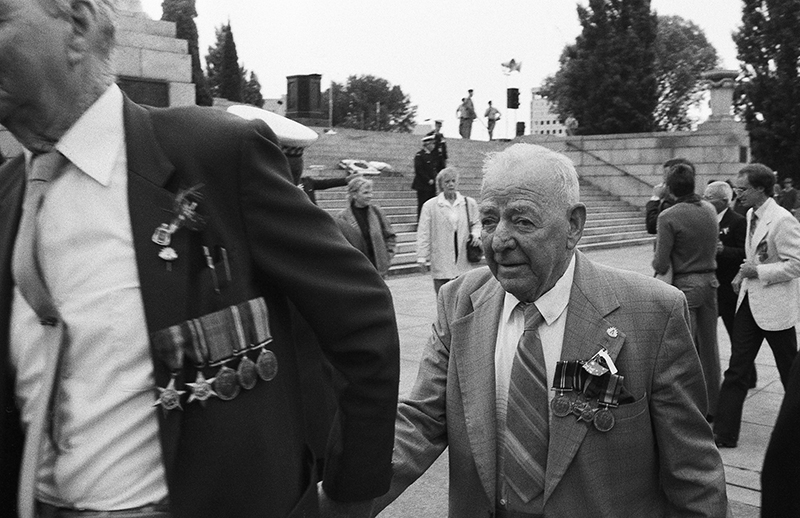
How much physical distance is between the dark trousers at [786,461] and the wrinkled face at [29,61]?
1.41 m

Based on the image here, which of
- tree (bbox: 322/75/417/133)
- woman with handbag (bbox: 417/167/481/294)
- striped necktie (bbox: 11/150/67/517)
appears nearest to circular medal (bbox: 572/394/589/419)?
striped necktie (bbox: 11/150/67/517)

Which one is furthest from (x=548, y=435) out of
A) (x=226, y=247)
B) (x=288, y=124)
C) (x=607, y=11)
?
(x=607, y=11)

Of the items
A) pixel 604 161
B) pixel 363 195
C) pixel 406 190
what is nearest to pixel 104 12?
pixel 363 195

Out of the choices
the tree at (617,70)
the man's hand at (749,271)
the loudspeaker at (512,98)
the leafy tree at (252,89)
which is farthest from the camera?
the leafy tree at (252,89)

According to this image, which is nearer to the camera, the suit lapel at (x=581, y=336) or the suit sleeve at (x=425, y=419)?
the suit lapel at (x=581, y=336)

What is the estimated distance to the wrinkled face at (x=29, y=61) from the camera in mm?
1426

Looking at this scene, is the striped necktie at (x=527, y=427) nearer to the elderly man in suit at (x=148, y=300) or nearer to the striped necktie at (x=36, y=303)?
the elderly man in suit at (x=148, y=300)

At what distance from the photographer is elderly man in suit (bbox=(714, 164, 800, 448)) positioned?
230 inches

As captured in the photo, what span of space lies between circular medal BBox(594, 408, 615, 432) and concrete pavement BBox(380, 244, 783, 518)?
2.48 meters

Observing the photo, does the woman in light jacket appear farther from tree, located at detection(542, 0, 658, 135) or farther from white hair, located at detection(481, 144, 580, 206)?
tree, located at detection(542, 0, 658, 135)

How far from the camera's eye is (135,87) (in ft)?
34.5

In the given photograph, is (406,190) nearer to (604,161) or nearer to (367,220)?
(604,161)

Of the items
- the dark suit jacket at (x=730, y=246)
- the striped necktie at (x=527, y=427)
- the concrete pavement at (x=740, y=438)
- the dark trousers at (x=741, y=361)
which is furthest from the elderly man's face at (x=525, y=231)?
the dark suit jacket at (x=730, y=246)

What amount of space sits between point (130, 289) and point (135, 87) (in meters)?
9.73
